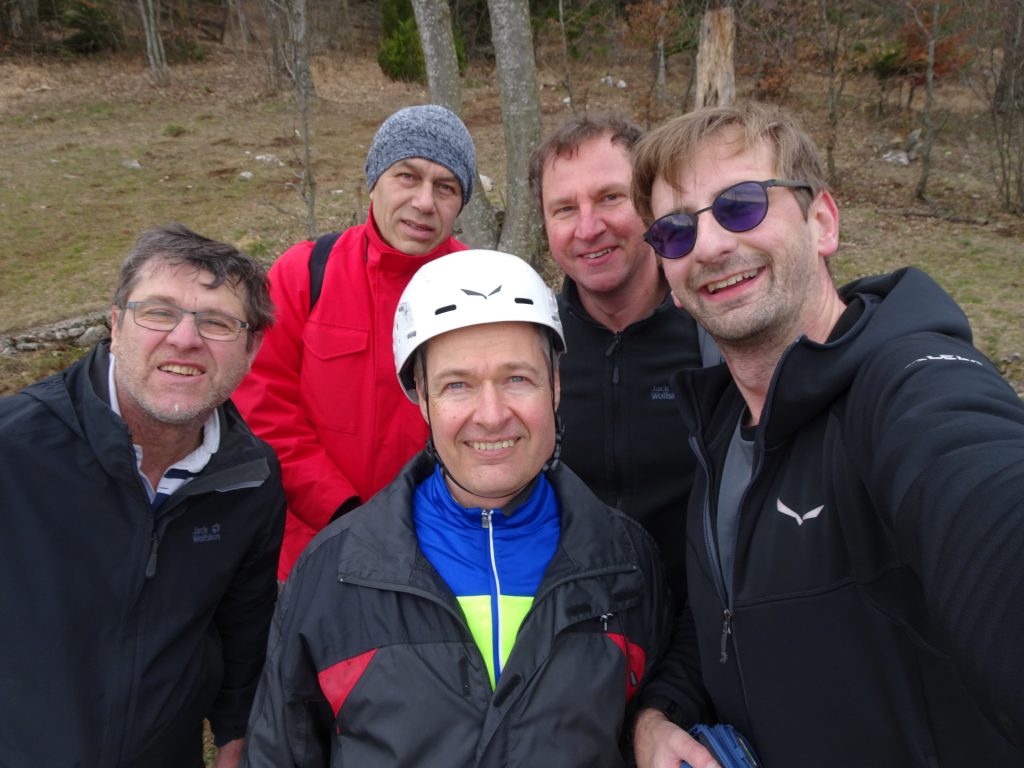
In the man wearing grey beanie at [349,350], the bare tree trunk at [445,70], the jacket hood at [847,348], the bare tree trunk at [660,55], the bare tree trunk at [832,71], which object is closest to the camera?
the jacket hood at [847,348]

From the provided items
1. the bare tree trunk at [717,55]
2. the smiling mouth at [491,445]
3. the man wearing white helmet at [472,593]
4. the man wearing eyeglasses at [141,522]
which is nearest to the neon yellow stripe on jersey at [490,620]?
the man wearing white helmet at [472,593]

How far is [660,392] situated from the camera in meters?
3.06

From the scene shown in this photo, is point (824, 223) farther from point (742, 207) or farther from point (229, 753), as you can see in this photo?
point (229, 753)

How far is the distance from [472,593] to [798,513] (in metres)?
1.00

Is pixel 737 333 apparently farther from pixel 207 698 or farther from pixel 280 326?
pixel 207 698

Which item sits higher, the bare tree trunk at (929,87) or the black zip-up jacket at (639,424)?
the bare tree trunk at (929,87)

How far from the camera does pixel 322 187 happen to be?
14.8m

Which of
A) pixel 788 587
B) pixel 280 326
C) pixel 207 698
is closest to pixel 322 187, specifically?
pixel 280 326

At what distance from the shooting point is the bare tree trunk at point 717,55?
10.8m

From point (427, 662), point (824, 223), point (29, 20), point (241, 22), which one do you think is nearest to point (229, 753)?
point (427, 662)

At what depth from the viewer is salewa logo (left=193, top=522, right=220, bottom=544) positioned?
2.68m

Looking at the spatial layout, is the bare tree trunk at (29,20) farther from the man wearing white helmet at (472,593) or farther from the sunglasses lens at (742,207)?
the sunglasses lens at (742,207)

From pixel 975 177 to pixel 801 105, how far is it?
554 centimetres

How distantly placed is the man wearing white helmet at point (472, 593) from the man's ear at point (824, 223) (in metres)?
0.92
